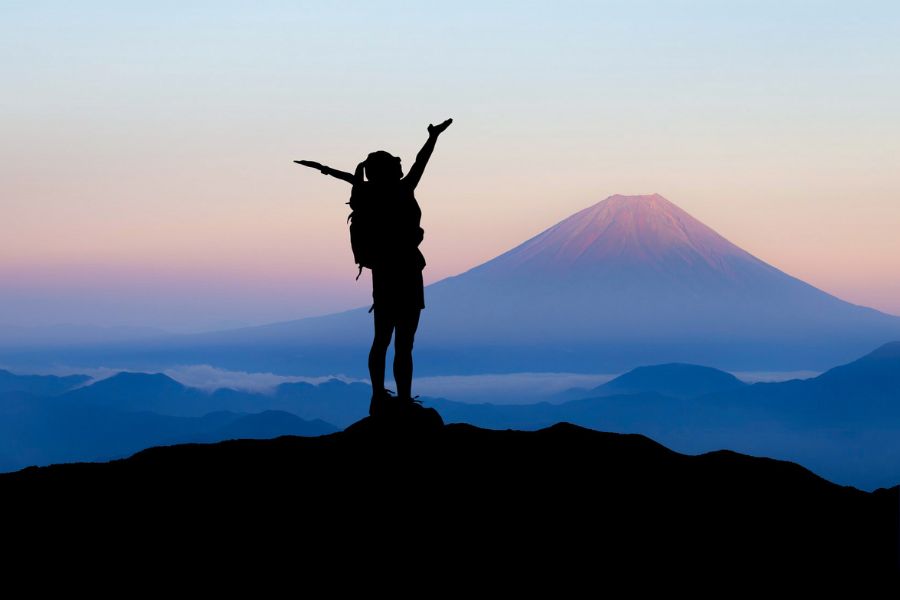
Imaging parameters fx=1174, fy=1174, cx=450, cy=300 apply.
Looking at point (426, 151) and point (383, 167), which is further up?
point (426, 151)

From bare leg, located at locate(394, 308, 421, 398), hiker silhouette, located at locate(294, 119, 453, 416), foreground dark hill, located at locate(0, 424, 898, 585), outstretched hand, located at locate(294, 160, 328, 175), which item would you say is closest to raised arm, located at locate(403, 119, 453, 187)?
hiker silhouette, located at locate(294, 119, 453, 416)

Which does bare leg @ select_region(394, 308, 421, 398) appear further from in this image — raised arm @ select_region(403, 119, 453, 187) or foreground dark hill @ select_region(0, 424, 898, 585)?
raised arm @ select_region(403, 119, 453, 187)

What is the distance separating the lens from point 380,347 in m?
12.7

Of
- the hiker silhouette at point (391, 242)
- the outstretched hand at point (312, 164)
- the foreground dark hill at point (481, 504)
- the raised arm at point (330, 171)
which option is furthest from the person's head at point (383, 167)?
the foreground dark hill at point (481, 504)

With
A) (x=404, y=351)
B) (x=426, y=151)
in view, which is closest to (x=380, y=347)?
(x=404, y=351)

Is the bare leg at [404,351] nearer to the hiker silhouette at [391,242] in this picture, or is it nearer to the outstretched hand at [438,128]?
the hiker silhouette at [391,242]

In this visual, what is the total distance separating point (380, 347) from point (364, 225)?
1329 mm

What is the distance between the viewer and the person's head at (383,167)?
493 inches

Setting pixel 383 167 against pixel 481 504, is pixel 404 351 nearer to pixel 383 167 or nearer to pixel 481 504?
pixel 383 167

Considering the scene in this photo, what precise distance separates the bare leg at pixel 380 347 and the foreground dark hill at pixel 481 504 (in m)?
0.57

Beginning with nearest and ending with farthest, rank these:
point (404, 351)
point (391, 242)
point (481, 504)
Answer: point (481, 504), point (391, 242), point (404, 351)

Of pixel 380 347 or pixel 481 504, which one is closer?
pixel 481 504

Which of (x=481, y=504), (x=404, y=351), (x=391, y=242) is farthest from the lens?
(x=404, y=351)

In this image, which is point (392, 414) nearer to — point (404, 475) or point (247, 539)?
point (404, 475)
